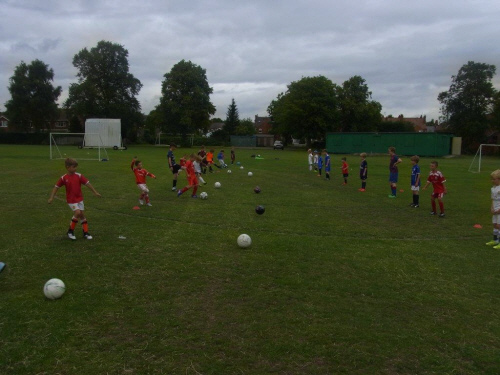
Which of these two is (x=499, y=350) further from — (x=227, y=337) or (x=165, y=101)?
(x=165, y=101)

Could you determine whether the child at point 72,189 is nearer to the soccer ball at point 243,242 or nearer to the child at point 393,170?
the soccer ball at point 243,242

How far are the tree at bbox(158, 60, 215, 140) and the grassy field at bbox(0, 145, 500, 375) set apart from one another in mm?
61907

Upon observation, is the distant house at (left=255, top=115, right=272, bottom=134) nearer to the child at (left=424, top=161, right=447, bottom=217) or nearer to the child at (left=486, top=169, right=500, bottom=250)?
the child at (left=424, top=161, right=447, bottom=217)

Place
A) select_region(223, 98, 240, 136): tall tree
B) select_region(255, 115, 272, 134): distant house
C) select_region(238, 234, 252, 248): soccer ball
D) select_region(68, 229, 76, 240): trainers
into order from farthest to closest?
select_region(255, 115, 272, 134): distant house → select_region(223, 98, 240, 136): tall tree → select_region(68, 229, 76, 240): trainers → select_region(238, 234, 252, 248): soccer ball

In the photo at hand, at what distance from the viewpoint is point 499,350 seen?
4.81 meters

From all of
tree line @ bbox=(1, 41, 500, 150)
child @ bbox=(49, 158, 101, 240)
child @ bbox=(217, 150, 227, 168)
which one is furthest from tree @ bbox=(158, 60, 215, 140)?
child @ bbox=(49, 158, 101, 240)

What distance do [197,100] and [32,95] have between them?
111 ft

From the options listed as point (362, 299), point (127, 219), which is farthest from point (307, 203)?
point (362, 299)

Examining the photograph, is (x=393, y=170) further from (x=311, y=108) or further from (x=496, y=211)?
(x=311, y=108)

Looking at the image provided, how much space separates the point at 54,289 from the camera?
5.99 m

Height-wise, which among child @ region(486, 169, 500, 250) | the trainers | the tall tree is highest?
the tall tree

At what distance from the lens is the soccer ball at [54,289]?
5.96m

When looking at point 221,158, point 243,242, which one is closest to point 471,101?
point 221,158

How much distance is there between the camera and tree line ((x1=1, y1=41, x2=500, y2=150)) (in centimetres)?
6700
